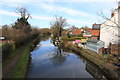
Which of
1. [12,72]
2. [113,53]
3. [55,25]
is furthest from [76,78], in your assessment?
[55,25]

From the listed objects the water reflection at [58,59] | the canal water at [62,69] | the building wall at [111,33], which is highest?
the building wall at [111,33]

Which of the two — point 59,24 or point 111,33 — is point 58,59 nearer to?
point 111,33

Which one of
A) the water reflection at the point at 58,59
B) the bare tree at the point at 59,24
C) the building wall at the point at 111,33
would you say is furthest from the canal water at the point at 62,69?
the bare tree at the point at 59,24

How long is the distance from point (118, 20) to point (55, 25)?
31.5m

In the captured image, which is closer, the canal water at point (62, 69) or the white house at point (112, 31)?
the canal water at point (62, 69)

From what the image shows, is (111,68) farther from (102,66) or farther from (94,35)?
(94,35)

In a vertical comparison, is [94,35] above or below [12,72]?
above

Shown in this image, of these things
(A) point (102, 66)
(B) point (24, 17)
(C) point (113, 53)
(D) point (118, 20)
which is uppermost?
(B) point (24, 17)

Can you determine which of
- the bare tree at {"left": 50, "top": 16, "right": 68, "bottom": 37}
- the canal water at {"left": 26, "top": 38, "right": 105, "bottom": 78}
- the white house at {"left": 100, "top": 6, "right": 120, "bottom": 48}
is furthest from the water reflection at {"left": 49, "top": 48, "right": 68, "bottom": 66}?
the bare tree at {"left": 50, "top": 16, "right": 68, "bottom": 37}

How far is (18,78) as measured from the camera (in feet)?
24.0

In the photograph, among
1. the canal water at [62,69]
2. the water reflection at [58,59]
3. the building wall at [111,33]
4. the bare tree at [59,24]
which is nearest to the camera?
the canal water at [62,69]

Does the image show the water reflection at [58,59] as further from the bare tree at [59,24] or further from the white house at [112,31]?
the bare tree at [59,24]

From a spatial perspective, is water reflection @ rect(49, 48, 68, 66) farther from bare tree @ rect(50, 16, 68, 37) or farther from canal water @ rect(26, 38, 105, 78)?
bare tree @ rect(50, 16, 68, 37)

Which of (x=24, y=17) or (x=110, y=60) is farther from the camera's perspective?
(x=24, y=17)
